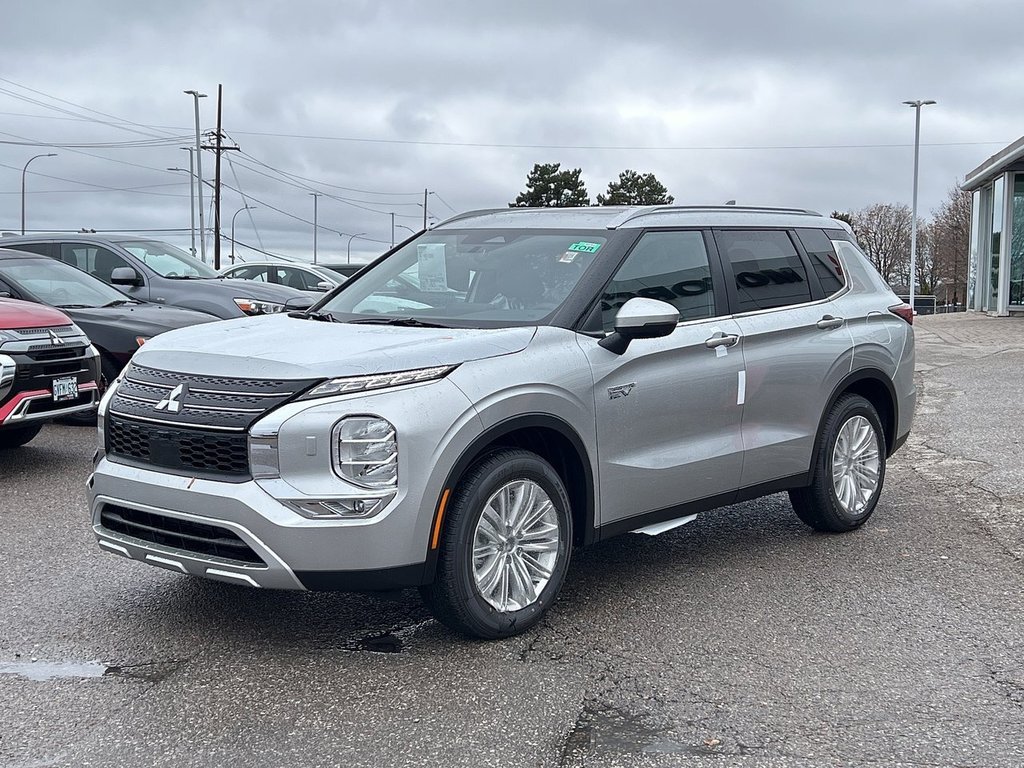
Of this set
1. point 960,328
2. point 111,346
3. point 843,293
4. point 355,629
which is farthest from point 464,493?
point 960,328

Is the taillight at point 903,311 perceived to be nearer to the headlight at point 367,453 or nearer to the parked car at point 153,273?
the headlight at point 367,453

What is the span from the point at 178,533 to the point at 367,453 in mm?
834

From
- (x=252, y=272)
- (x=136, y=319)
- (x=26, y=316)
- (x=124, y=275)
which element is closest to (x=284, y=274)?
(x=252, y=272)

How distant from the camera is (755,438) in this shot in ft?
19.1

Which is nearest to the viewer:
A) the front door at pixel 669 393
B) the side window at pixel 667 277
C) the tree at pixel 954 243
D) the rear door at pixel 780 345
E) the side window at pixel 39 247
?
the front door at pixel 669 393

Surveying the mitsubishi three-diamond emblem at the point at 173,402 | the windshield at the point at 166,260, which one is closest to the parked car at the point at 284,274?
the windshield at the point at 166,260

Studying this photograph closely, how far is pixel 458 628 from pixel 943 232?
7922 centimetres

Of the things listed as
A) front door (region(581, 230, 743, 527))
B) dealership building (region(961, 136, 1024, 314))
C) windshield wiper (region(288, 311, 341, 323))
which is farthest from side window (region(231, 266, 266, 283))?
dealership building (region(961, 136, 1024, 314))

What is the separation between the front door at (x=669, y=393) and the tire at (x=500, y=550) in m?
0.37

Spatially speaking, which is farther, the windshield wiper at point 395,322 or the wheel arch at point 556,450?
the windshield wiper at point 395,322

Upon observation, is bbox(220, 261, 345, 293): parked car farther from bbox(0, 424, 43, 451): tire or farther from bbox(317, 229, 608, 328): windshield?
bbox(317, 229, 608, 328): windshield

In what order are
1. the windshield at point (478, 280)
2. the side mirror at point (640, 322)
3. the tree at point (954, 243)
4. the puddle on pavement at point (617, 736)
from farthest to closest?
the tree at point (954, 243) → the windshield at point (478, 280) → the side mirror at point (640, 322) → the puddle on pavement at point (617, 736)

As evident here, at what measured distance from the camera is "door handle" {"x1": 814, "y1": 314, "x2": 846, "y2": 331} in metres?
6.31

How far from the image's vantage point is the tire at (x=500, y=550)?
14.4 feet
